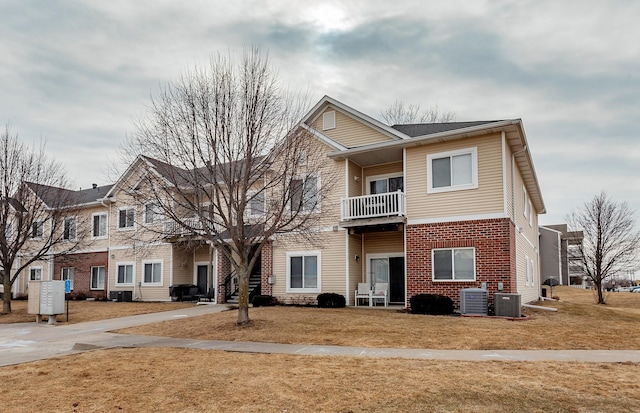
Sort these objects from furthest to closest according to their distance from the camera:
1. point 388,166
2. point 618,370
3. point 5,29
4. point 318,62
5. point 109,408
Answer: point 388,166
point 318,62
point 5,29
point 618,370
point 109,408

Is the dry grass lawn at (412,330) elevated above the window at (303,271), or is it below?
below

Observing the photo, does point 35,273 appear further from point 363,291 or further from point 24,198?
point 363,291

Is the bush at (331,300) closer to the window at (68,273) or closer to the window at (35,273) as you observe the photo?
the window at (68,273)

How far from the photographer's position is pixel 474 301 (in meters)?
15.0

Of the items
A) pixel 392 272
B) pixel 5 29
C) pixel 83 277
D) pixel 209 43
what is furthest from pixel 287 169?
pixel 83 277

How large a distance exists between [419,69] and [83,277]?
81.0 ft

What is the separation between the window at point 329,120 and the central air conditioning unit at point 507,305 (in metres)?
10.3

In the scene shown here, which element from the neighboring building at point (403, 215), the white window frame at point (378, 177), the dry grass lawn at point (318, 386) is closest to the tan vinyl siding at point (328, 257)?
the neighboring building at point (403, 215)

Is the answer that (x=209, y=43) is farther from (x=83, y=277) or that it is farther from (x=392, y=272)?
(x=83, y=277)

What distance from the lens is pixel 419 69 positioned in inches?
759

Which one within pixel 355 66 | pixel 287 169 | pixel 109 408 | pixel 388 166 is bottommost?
pixel 109 408

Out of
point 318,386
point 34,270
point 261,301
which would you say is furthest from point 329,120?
point 34,270

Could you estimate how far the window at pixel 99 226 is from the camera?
29.1 m

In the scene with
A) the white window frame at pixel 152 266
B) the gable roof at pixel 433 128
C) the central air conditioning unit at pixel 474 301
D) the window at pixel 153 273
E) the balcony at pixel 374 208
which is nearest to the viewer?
the central air conditioning unit at pixel 474 301
